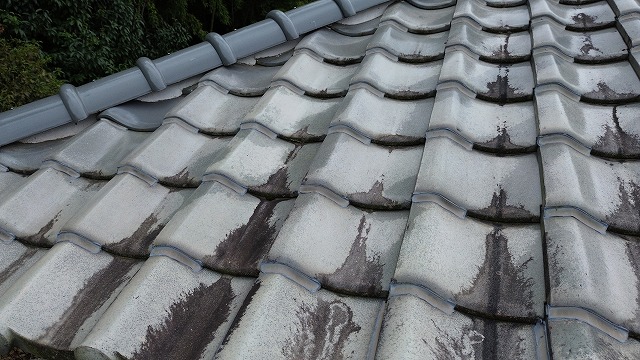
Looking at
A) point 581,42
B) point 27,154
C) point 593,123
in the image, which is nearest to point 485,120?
point 593,123

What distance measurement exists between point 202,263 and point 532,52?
1.78 m

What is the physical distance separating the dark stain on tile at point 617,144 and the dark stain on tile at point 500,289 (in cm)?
61

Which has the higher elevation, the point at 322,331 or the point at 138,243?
the point at 322,331

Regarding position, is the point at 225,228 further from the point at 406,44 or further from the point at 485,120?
the point at 406,44

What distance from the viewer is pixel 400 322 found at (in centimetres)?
117

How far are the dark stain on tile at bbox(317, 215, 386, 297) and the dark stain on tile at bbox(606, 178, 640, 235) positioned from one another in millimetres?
640

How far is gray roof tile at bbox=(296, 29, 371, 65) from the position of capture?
2.72m

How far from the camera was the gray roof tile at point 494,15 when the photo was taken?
2.84m

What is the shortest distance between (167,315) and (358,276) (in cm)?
50

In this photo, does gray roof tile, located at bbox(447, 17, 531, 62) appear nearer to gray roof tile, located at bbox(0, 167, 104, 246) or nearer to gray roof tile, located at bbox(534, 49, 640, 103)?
gray roof tile, located at bbox(534, 49, 640, 103)

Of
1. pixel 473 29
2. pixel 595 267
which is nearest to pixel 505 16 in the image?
pixel 473 29

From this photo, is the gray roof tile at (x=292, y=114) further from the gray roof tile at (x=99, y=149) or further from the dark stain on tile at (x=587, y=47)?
the dark stain on tile at (x=587, y=47)

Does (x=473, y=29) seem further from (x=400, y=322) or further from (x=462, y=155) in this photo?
(x=400, y=322)

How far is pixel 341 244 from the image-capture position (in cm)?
149
